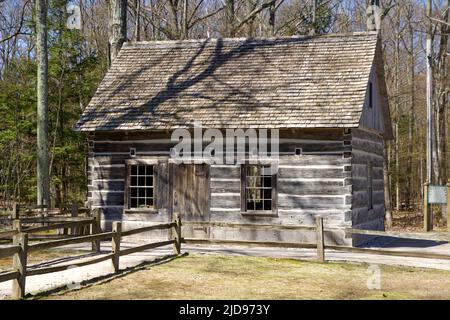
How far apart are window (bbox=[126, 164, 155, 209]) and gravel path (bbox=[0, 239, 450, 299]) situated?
1.40m

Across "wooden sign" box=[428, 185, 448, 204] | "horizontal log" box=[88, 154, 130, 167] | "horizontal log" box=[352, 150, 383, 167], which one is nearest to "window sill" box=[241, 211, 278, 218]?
"horizontal log" box=[352, 150, 383, 167]

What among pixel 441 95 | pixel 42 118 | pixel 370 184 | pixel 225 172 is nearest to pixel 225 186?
pixel 225 172

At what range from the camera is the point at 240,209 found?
63.1 feet

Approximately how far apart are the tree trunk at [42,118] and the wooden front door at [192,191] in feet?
15.2

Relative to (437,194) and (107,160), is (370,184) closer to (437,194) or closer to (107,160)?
(437,194)

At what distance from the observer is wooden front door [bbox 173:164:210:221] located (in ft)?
64.1

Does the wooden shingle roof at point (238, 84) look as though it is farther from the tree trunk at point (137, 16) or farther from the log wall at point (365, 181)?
the tree trunk at point (137, 16)

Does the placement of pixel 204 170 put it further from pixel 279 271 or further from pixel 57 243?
pixel 57 243

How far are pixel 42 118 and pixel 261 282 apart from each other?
11.9 m

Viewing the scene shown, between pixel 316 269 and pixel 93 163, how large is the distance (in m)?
9.21

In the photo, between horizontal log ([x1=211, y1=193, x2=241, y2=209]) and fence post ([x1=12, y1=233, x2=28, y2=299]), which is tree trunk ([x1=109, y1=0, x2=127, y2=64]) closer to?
horizontal log ([x1=211, y1=193, x2=241, y2=209])

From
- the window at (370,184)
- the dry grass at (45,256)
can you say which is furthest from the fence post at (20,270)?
the window at (370,184)
